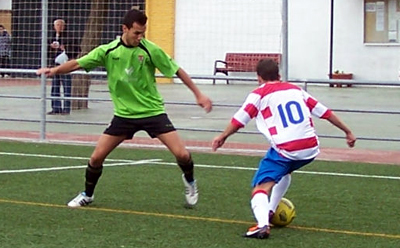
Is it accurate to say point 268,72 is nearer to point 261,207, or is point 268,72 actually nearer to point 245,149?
point 261,207

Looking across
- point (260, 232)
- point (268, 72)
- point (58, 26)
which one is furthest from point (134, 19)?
point (58, 26)

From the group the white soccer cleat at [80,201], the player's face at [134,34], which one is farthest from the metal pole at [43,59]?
the player's face at [134,34]

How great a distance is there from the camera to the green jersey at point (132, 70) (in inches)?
349

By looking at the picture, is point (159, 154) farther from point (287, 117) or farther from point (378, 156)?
point (287, 117)

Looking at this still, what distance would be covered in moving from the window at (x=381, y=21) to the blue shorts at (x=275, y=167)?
23.7 m

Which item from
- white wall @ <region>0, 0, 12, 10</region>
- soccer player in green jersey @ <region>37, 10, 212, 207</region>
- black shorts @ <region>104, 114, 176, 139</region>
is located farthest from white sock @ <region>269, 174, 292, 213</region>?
white wall @ <region>0, 0, 12, 10</region>

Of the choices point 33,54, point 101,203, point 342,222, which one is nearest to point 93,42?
point 33,54

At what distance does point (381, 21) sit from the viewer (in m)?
31.5

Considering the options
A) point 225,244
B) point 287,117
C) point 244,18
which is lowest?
point 225,244

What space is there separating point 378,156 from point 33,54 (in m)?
9.49

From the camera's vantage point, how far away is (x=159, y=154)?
14.0 metres

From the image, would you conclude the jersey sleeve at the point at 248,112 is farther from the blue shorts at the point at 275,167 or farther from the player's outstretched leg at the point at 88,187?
the player's outstretched leg at the point at 88,187

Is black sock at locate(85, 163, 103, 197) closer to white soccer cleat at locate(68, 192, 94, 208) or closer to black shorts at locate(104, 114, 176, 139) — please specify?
white soccer cleat at locate(68, 192, 94, 208)

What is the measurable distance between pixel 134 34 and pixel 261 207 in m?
2.06
